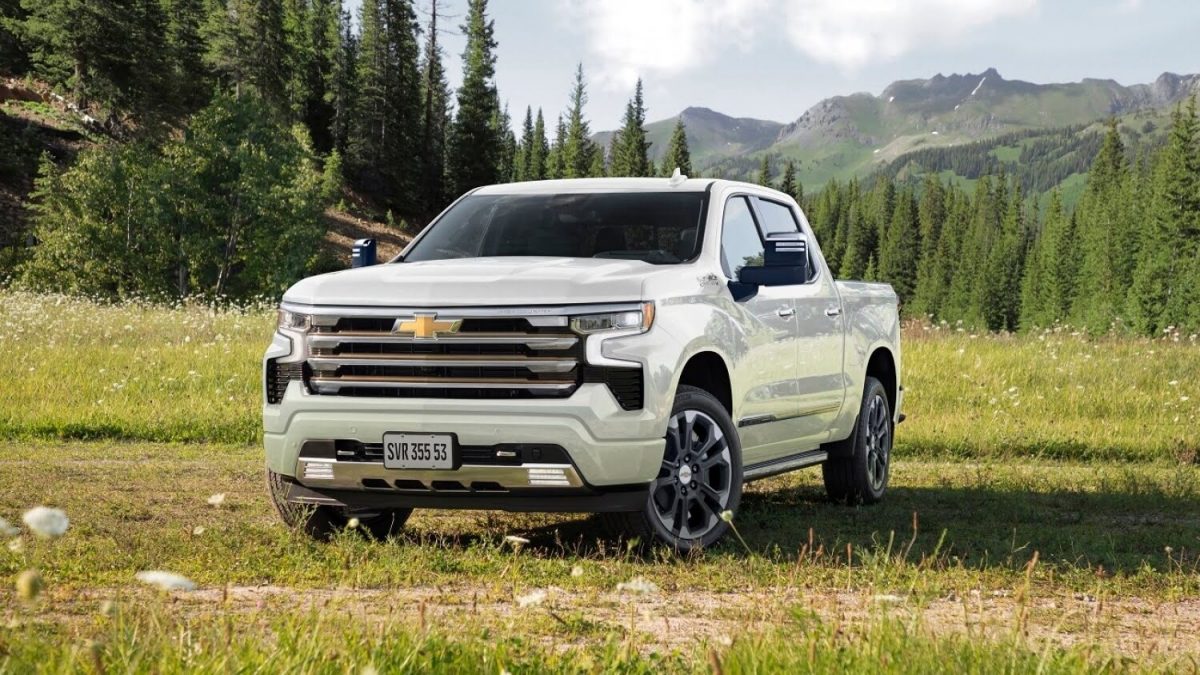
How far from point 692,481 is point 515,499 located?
3.40 ft

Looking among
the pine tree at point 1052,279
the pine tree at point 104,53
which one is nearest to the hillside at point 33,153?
the pine tree at point 104,53

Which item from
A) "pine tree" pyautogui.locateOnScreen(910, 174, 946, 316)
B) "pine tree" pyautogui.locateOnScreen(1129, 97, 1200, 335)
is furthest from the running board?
Result: "pine tree" pyautogui.locateOnScreen(910, 174, 946, 316)

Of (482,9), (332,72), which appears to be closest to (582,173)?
(482,9)

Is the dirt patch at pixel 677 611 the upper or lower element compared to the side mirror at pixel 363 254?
lower

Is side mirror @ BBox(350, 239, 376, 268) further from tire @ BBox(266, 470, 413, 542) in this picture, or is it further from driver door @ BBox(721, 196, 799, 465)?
driver door @ BBox(721, 196, 799, 465)

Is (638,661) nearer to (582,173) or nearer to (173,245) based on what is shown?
(173,245)

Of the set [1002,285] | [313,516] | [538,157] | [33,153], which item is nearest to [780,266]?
[313,516]

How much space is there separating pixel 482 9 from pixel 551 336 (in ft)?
312

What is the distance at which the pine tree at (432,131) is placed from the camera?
90.5 m

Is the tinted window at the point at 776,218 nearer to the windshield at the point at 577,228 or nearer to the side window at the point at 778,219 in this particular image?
the side window at the point at 778,219

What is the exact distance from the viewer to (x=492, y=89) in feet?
303

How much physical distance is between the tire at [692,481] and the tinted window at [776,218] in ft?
6.90

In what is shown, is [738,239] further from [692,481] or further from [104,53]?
[104,53]

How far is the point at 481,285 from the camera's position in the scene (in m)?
6.39
